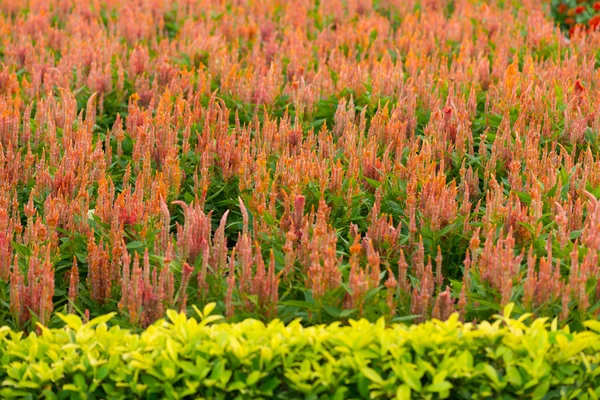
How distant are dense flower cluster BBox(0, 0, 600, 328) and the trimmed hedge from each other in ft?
1.10

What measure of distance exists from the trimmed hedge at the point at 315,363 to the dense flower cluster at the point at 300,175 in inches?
13.2

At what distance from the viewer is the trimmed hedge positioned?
340 cm

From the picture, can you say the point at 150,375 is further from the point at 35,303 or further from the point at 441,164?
the point at 441,164

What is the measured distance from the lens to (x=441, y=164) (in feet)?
16.7

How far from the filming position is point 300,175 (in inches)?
196

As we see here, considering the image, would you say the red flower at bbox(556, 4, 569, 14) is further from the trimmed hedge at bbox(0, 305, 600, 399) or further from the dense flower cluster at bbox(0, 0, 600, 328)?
the trimmed hedge at bbox(0, 305, 600, 399)

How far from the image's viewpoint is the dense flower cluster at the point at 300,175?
394 centimetres

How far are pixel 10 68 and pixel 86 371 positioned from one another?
4.59 metres

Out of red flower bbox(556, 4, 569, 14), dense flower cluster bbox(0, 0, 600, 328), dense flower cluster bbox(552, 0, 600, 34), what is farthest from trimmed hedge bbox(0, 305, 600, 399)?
red flower bbox(556, 4, 569, 14)

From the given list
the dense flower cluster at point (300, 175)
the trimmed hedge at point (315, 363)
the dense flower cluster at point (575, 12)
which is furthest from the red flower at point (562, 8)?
the trimmed hedge at point (315, 363)

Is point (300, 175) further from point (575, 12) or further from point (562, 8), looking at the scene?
point (562, 8)

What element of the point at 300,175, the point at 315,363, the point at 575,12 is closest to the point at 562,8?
the point at 575,12

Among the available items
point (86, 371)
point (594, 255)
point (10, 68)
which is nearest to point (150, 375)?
point (86, 371)

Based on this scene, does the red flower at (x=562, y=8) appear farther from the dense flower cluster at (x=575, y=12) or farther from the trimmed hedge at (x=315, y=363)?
the trimmed hedge at (x=315, y=363)
